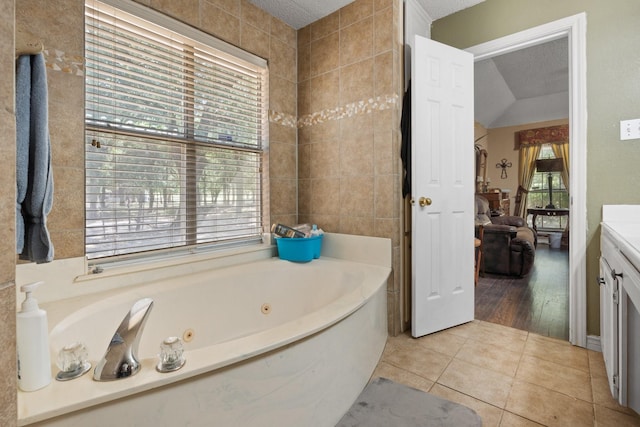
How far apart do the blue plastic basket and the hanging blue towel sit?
154 centimetres

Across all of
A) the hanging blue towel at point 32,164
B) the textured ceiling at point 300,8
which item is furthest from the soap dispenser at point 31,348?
the textured ceiling at point 300,8

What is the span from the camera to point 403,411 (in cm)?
146

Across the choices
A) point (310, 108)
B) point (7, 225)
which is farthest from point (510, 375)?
point (310, 108)

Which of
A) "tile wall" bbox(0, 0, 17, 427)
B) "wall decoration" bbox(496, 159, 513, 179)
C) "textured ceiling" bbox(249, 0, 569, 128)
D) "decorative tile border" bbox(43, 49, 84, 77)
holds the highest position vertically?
"textured ceiling" bbox(249, 0, 569, 128)

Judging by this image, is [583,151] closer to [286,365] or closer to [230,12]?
[286,365]

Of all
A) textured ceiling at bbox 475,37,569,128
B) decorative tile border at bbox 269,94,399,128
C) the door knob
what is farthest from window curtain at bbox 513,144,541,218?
decorative tile border at bbox 269,94,399,128

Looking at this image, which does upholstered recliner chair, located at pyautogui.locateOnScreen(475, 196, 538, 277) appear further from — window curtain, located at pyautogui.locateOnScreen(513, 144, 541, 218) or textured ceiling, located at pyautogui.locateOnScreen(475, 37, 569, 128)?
window curtain, located at pyautogui.locateOnScreen(513, 144, 541, 218)

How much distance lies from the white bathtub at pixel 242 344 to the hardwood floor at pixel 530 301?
48.0 inches

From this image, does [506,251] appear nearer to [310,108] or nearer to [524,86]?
[310,108]

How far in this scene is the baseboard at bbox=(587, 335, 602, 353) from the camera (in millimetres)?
1981

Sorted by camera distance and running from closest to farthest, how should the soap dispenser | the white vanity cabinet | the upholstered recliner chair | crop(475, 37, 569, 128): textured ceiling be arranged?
the soap dispenser → the white vanity cabinet → the upholstered recliner chair → crop(475, 37, 569, 128): textured ceiling

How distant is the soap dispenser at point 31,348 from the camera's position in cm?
76

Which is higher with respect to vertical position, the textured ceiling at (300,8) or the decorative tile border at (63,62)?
the textured ceiling at (300,8)

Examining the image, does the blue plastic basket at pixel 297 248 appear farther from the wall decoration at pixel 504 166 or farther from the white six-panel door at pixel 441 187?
the wall decoration at pixel 504 166
